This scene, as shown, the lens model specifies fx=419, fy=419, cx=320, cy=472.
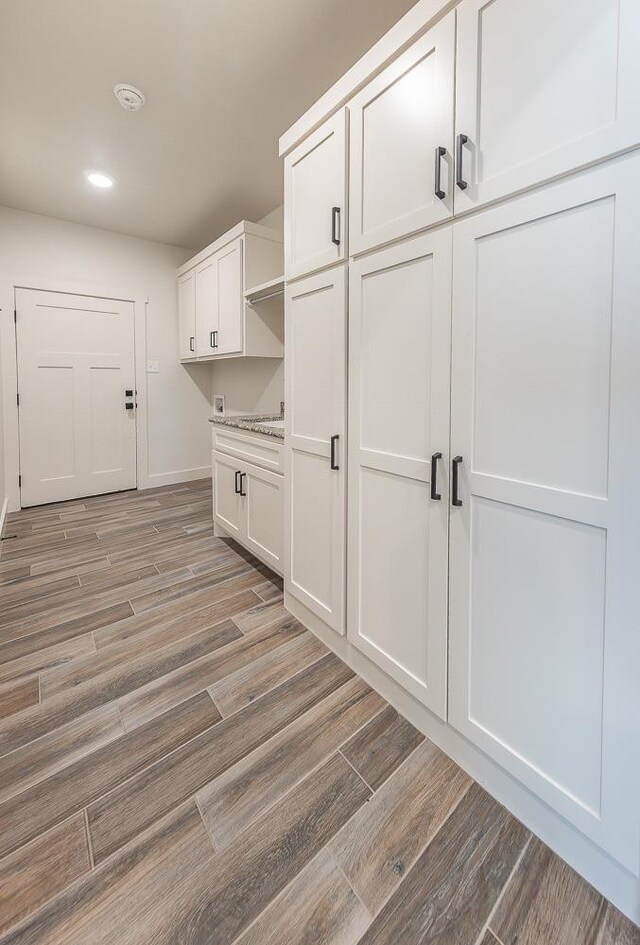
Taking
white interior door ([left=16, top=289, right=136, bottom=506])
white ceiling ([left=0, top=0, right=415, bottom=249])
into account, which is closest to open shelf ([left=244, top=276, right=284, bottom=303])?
white ceiling ([left=0, top=0, right=415, bottom=249])

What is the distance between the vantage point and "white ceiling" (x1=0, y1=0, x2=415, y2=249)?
1.75m

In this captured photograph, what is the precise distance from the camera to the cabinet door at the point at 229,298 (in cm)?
332

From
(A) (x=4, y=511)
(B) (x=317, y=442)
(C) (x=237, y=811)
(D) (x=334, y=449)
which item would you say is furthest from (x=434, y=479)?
(A) (x=4, y=511)

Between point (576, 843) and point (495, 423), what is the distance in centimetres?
103

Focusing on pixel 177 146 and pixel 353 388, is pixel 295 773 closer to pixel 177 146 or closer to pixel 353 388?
pixel 353 388

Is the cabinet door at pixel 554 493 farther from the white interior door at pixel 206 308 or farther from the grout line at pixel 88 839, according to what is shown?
the white interior door at pixel 206 308

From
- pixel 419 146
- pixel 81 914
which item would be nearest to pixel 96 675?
pixel 81 914

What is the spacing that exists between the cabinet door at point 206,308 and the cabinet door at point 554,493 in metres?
3.03

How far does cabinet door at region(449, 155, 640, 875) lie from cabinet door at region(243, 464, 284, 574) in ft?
4.05

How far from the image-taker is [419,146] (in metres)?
1.25

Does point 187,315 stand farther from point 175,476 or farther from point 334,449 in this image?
point 334,449

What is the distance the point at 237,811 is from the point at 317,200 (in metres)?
2.12

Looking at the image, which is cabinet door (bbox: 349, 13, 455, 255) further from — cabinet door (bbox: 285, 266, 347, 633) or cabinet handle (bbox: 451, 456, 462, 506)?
cabinet handle (bbox: 451, 456, 462, 506)

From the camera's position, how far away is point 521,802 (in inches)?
43.9
